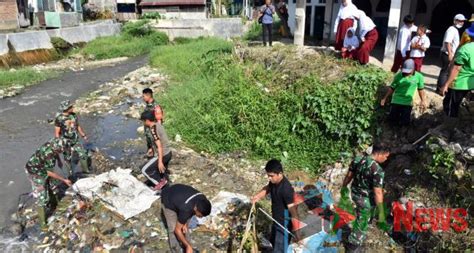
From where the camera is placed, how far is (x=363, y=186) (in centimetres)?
438

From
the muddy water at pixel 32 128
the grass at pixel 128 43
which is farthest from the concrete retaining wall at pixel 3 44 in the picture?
the grass at pixel 128 43

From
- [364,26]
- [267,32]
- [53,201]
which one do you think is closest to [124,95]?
[267,32]

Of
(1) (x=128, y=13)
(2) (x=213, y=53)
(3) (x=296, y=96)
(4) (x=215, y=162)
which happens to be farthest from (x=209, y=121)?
(1) (x=128, y=13)

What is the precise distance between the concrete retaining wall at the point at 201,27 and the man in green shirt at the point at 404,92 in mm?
18428

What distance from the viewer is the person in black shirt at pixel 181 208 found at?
392 centimetres

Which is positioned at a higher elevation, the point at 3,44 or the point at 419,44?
the point at 419,44

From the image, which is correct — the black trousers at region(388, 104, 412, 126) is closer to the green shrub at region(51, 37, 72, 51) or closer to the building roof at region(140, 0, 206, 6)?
the green shrub at region(51, 37, 72, 51)

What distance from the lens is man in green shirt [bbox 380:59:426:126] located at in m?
5.92

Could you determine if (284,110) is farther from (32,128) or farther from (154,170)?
(32,128)

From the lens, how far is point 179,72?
13.5 m

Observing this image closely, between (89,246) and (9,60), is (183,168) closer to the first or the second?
(89,246)

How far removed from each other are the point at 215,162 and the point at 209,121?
1.27 metres

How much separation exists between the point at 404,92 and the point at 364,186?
7.96 feet

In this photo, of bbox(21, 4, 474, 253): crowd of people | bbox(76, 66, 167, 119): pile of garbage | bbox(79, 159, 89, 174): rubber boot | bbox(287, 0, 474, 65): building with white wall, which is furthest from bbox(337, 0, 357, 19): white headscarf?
bbox(79, 159, 89, 174): rubber boot
